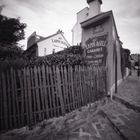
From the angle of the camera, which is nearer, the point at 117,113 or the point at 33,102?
the point at 33,102

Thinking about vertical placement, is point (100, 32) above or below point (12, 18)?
below

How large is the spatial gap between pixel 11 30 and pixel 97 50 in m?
15.0

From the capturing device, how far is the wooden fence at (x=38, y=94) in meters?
3.03

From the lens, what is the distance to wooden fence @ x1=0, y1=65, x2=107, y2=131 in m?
3.03

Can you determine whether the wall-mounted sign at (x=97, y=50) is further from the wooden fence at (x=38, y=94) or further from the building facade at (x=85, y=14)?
the building facade at (x=85, y=14)

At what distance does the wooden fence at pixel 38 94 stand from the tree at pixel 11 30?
47.4 ft

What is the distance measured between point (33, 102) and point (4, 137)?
1162 millimetres

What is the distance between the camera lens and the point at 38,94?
3.46 metres

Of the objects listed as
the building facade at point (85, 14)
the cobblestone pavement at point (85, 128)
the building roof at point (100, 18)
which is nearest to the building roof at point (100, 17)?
the building roof at point (100, 18)

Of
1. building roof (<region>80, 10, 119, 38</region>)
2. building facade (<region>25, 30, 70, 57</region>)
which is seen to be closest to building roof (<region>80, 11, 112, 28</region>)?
building roof (<region>80, 10, 119, 38</region>)

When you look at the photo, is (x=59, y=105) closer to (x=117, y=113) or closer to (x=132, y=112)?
A: (x=117, y=113)

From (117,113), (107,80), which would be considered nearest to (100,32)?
(107,80)

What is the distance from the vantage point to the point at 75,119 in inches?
157

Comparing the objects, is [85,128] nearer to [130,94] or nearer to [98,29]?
[130,94]
